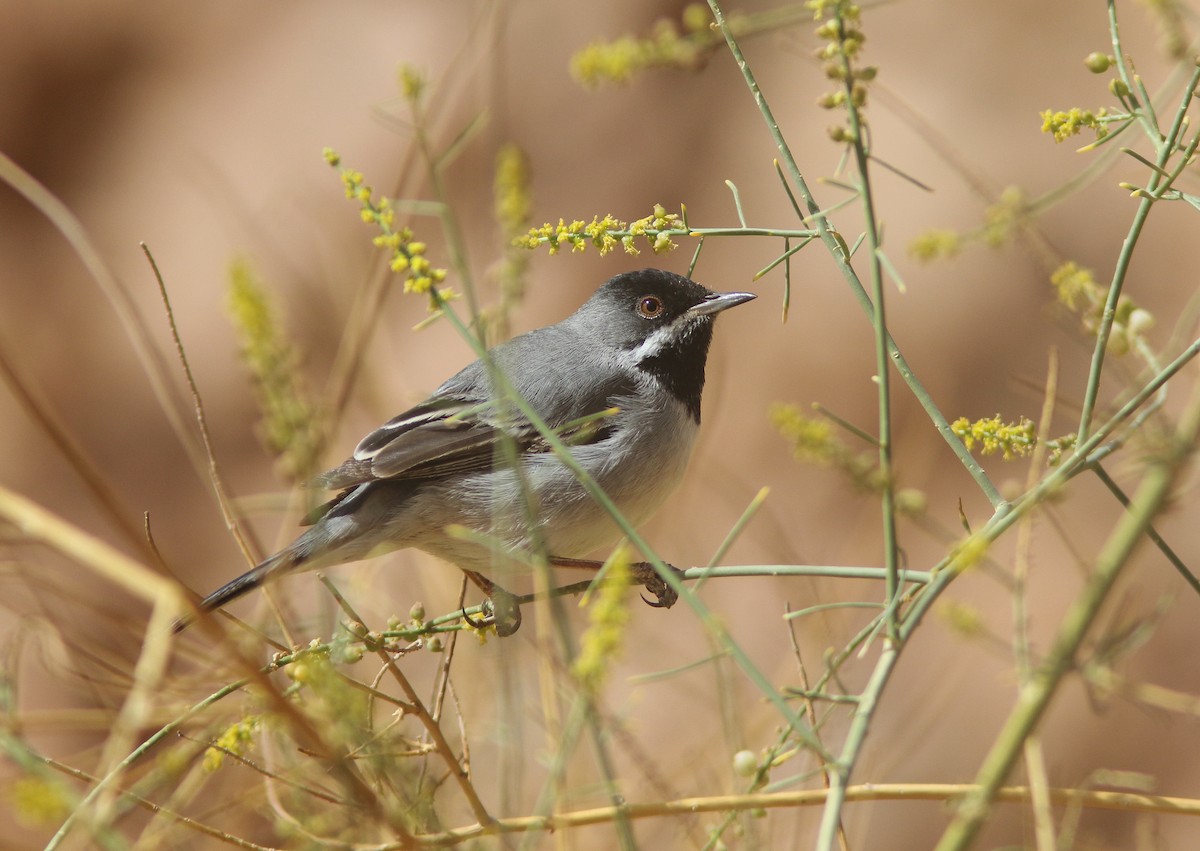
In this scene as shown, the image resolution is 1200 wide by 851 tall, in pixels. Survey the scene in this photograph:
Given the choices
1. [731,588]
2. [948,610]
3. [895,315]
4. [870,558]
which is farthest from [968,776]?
[948,610]

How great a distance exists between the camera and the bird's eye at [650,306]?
401cm

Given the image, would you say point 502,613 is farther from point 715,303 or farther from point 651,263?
point 651,263

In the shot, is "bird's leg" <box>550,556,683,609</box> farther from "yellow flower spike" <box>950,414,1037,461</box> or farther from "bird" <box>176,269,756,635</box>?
"yellow flower spike" <box>950,414,1037,461</box>

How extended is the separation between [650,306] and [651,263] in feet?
5.64

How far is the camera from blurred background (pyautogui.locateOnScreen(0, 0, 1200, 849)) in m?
4.87

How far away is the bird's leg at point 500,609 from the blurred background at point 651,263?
0.77 ft

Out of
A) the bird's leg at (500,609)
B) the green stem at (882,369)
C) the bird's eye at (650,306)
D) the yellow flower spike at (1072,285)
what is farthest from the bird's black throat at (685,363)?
the green stem at (882,369)

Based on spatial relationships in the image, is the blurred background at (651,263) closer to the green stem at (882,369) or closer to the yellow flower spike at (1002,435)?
the yellow flower spike at (1002,435)

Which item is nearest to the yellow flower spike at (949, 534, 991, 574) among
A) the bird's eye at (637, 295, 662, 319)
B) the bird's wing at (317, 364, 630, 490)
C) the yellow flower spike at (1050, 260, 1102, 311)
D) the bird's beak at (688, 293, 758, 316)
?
the yellow flower spike at (1050, 260, 1102, 311)

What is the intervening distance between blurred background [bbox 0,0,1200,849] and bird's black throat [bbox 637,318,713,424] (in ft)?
2.39

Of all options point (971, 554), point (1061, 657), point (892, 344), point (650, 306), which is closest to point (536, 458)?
point (650, 306)

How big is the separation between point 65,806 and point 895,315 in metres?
5.05

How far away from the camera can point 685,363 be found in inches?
154

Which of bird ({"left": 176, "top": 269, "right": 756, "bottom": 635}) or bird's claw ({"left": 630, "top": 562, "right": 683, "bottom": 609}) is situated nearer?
bird's claw ({"left": 630, "top": 562, "right": 683, "bottom": 609})
